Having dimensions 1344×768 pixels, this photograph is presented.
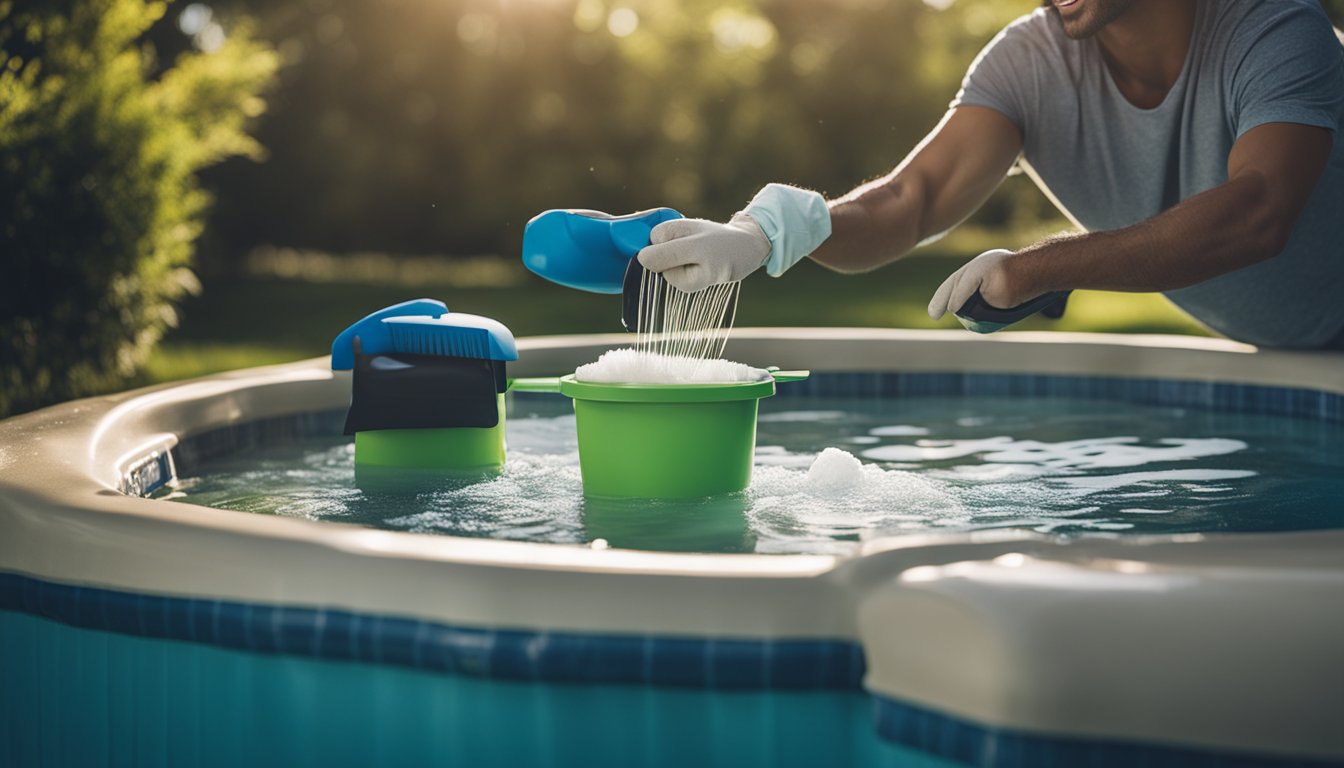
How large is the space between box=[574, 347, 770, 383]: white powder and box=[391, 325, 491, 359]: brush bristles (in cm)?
42

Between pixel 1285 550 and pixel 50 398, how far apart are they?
536 cm

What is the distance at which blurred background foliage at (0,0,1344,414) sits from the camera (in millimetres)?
6000

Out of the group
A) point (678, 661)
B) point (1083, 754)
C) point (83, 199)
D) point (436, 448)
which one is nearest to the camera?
point (1083, 754)

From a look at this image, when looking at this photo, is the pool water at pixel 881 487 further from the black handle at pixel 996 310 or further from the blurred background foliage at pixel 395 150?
the blurred background foliage at pixel 395 150

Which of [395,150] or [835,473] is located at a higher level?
[395,150]

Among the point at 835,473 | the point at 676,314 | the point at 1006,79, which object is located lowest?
the point at 835,473

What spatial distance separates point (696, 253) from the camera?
2.62 meters

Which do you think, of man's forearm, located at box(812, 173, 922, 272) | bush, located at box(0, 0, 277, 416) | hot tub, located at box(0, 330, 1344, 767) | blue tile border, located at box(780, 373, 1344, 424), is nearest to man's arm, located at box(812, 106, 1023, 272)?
man's forearm, located at box(812, 173, 922, 272)

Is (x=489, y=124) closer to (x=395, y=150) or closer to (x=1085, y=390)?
(x=395, y=150)

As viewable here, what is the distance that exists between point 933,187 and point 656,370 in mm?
1546

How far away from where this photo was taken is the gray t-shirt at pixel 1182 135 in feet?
11.5

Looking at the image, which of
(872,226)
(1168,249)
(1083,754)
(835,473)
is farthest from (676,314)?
(1083,754)

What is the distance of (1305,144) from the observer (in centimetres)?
305

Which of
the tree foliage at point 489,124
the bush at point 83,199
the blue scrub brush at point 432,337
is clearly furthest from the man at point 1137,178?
the tree foliage at point 489,124
